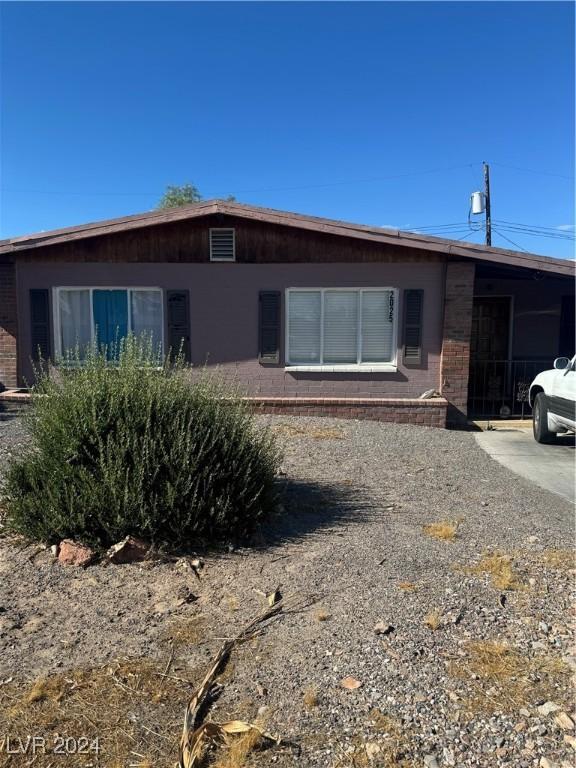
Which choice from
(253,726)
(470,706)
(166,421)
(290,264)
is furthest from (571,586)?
(290,264)

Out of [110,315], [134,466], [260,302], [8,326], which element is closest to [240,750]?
[134,466]

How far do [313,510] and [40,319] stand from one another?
25.8 ft

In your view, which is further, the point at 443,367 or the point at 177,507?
the point at 443,367

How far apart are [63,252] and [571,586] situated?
9919 millimetres

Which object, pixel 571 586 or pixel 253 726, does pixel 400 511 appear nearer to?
pixel 571 586

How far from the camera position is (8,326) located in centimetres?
1088

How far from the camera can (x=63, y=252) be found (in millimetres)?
10742

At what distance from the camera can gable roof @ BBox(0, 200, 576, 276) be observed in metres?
10.2

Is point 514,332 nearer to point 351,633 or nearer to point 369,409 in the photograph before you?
point 369,409

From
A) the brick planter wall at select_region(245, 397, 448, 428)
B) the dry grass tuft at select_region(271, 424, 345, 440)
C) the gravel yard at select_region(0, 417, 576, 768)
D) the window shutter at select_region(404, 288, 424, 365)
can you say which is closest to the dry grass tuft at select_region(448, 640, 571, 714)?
the gravel yard at select_region(0, 417, 576, 768)

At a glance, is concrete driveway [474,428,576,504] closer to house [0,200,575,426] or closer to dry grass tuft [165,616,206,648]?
house [0,200,575,426]

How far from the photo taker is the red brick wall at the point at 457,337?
1049cm

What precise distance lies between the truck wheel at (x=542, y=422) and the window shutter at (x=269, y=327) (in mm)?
4522

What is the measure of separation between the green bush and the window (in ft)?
20.2
